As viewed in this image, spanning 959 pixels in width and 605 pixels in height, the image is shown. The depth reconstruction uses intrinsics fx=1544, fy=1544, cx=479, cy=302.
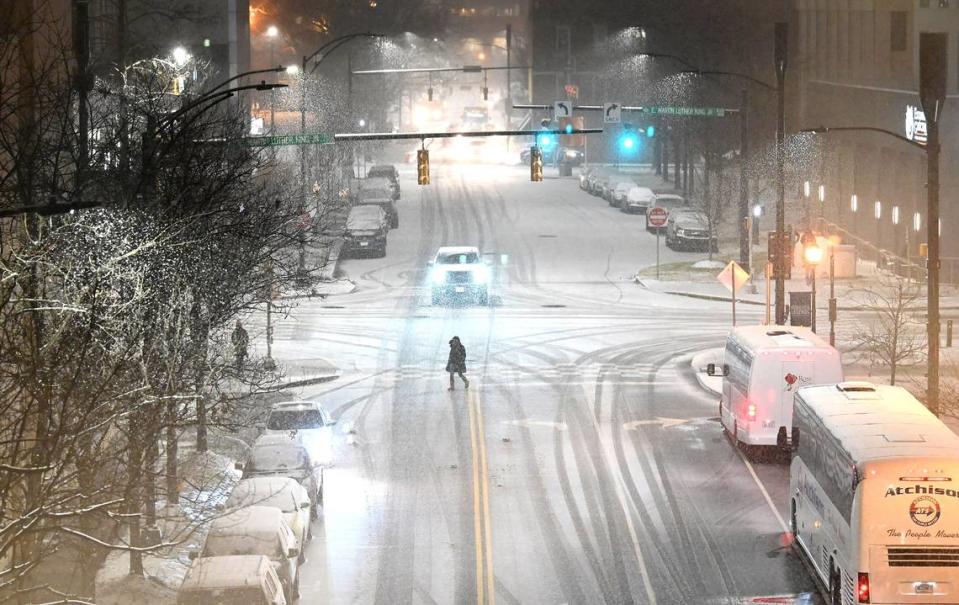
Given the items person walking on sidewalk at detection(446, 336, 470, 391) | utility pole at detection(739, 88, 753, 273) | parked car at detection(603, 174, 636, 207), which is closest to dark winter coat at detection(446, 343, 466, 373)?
person walking on sidewalk at detection(446, 336, 470, 391)

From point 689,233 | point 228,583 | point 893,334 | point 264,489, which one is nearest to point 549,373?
point 893,334

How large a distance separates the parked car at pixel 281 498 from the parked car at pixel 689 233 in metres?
42.1

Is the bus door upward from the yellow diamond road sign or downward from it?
downward

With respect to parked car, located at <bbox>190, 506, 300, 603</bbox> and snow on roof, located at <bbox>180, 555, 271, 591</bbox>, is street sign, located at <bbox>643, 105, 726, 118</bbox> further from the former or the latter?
snow on roof, located at <bbox>180, 555, 271, 591</bbox>

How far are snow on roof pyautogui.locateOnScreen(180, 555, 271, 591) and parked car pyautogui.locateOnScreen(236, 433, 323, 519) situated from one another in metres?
6.27

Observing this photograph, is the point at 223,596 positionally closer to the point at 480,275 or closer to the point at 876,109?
the point at 480,275

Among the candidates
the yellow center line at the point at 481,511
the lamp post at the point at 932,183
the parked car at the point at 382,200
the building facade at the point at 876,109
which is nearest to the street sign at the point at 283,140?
the yellow center line at the point at 481,511

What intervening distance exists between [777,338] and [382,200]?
43.4 m

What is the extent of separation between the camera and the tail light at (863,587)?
19047mm

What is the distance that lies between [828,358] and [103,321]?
15.7m

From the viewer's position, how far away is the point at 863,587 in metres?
19.1

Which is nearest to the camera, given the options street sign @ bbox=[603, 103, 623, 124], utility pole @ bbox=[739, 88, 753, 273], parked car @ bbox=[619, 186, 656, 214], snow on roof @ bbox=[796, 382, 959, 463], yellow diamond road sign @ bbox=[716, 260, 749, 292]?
snow on roof @ bbox=[796, 382, 959, 463]

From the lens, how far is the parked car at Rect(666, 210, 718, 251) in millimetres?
65188

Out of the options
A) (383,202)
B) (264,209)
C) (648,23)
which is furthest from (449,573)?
(648,23)
